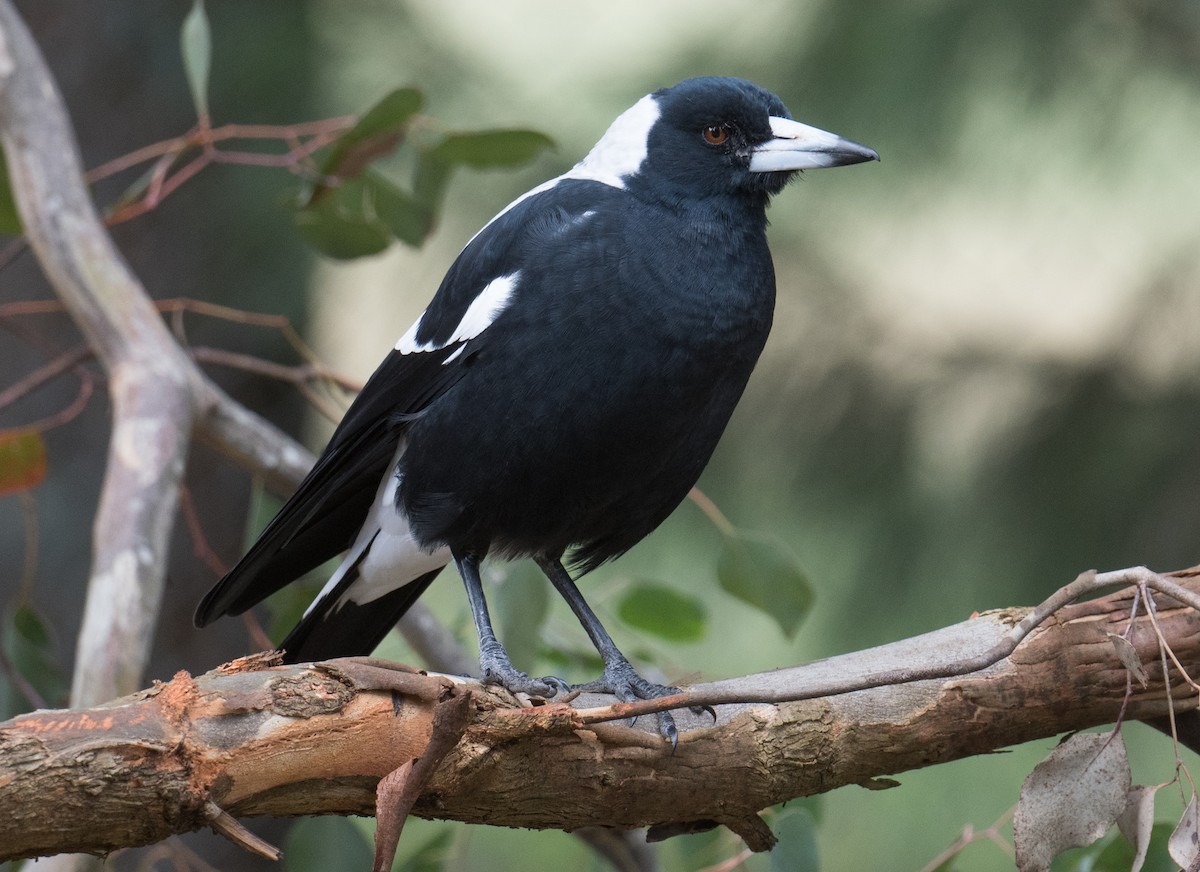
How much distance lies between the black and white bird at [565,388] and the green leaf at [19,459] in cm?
31

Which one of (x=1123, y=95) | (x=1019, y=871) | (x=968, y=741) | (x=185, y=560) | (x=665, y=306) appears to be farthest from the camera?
(x=185, y=560)

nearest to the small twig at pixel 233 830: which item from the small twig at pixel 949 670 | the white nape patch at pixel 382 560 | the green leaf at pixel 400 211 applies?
the small twig at pixel 949 670

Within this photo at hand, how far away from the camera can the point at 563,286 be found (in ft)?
4.06

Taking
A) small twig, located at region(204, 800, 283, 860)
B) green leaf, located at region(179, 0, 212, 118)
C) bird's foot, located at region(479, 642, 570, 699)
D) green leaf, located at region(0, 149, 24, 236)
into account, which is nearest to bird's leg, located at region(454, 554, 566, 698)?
bird's foot, located at region(479, 642, 570, 699)

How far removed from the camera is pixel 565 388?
1213 millimetres

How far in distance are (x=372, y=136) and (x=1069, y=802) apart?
1054mm

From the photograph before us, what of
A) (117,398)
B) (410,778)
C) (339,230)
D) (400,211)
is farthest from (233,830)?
(400,211)

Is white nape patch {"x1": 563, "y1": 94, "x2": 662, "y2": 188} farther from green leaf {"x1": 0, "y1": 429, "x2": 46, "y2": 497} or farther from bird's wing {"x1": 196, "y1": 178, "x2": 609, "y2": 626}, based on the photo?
green leaf {"x1": 0, "y1": 429, "x2": 46, "y2": 497}

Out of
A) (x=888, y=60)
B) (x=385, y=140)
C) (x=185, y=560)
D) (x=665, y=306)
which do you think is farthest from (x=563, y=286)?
(x=185, y=560)

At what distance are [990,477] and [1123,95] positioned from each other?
585 millimetres

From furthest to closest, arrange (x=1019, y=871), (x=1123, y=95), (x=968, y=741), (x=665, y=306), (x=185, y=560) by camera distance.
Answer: (x=185, y=560) < (x=1123, y=95) < (x=665, y=306) < (x=968, y=741) < (x=1019, y=871)

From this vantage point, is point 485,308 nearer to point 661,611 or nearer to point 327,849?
point 661,611

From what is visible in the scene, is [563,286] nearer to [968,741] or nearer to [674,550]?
[968,741]

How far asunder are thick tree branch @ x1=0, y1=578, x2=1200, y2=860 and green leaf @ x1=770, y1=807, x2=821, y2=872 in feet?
0.64
